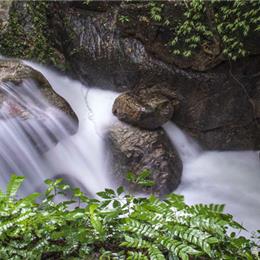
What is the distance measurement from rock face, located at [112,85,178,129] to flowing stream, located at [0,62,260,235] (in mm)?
381

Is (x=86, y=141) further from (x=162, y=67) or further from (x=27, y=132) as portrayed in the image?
(x=162, y=67)

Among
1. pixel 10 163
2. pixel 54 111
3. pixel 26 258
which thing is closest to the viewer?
pixel 26 258

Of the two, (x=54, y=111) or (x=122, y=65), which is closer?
A: (x=54, y=111)

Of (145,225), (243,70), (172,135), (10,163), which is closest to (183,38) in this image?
(243,70)

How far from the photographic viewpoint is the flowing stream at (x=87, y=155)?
4848 mm

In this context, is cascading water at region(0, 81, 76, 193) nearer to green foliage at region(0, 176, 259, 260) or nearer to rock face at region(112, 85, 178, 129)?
rock face at region(112, 85, 178, 129)

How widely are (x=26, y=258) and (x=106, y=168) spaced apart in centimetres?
422

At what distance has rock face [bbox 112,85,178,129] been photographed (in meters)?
5.62

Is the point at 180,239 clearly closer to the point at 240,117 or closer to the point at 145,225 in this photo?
the point at 145,225

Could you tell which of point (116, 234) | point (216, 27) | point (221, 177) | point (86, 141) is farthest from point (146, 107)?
point (116, 234)

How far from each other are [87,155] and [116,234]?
431 cm

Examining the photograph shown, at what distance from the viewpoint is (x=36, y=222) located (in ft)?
5.20

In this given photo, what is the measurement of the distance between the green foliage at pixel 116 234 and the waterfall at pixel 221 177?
3999 millimetres

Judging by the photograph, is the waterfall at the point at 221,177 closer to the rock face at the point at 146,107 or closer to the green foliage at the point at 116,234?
the rock face at the point at 146,107
